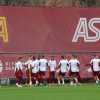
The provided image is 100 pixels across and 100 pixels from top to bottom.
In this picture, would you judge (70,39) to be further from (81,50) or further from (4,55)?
(4,55)

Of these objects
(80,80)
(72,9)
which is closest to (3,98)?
(80,80)

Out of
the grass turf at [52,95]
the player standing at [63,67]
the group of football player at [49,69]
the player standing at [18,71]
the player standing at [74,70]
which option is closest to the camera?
the grass turf at [52,95]

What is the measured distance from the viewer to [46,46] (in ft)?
130

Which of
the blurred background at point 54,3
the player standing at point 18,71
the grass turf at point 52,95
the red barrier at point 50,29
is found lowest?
the grass turf at point 52,95

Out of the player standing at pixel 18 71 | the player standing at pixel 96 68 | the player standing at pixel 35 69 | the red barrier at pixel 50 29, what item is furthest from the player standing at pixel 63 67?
the red barrier at pixel 50 29

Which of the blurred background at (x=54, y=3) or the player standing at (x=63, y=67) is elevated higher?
the blurred background at (x=54, y=3)

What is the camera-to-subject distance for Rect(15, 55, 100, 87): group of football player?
35.8 m

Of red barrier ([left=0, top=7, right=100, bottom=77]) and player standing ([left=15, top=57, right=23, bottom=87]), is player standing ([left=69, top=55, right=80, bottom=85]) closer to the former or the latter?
player standing ([left=15, top=57, right=23, bottom=87])

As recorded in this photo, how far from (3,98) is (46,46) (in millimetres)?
16584

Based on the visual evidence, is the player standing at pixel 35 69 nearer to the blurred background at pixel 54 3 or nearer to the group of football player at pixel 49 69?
the group of football player at pixel 49 69

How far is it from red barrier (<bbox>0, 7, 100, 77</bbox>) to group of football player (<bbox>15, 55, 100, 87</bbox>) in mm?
2348

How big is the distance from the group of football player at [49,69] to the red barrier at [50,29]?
2348mm

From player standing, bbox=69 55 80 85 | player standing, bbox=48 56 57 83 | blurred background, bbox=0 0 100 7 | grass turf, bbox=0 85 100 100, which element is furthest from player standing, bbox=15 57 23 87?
blurred background, bbox=0 0 100 7

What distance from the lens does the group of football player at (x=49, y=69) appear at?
35781mm
